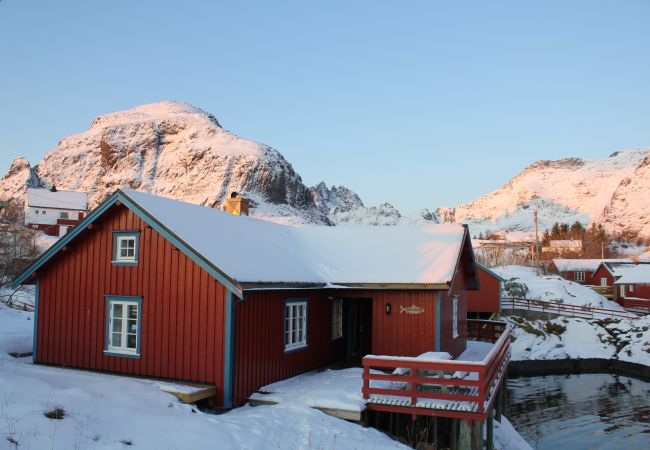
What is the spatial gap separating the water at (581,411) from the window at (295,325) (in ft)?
29.4

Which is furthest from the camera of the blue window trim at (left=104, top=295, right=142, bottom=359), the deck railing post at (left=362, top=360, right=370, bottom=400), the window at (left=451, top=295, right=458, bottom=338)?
the window at (left=451, top=295, right=458, bottom=338)

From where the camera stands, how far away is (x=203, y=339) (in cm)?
1234

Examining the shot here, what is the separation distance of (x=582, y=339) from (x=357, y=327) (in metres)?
22.2

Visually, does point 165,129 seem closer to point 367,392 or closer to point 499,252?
point 499,252

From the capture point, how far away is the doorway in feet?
58.5

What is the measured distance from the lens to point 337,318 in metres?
17.2

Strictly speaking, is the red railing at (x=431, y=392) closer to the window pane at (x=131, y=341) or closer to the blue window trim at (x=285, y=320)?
the blue window trim at (x=285, y=320)

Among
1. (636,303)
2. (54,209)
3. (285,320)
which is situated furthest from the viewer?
(54,209)

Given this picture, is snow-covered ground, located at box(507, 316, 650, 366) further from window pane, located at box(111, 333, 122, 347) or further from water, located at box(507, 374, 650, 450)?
window pane, located at box(111, 333, 122, 347)

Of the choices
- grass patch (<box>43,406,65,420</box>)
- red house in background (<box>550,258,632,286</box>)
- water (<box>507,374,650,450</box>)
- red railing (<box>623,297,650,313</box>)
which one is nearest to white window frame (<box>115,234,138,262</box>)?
grass patch (<box>43,406,65,420</box>)

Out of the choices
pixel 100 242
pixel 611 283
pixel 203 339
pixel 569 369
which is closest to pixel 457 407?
pixel 203 339

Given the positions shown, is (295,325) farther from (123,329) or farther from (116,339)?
(116,339)

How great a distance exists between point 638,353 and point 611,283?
28.0m

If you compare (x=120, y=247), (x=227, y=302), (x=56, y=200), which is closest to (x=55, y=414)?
(x=227, y=302)
